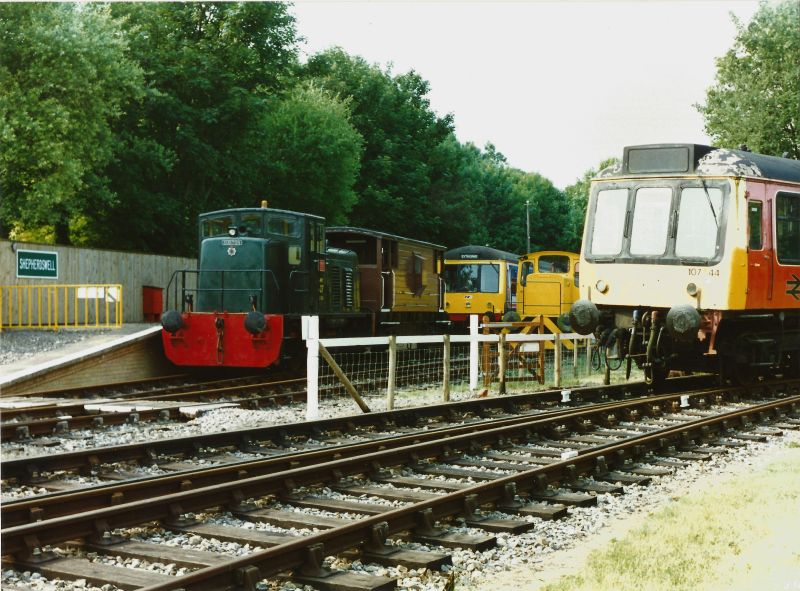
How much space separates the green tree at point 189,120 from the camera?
32.0 meters

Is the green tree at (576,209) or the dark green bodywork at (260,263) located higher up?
the green tree at (576,209)

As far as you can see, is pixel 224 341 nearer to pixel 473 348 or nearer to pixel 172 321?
pixel 172 321

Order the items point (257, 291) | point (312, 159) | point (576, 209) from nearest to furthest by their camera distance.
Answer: point (257, 291) → point (312, 159) → point (576, 209)

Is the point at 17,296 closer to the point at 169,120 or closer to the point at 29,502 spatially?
the point at 169,120

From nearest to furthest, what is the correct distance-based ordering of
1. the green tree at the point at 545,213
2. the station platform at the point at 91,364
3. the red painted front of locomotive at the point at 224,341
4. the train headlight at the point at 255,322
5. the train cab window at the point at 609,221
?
the train cab window at the point at 609,221, the station platform at the point at 91,364, the train headlight at the point at 255,322, the red painted front of locomotive at the point at 224,341, the green tree at the point at 545,213

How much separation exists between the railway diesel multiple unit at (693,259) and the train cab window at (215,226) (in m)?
6.71

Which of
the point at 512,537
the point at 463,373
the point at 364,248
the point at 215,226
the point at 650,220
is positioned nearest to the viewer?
the point at 512,537

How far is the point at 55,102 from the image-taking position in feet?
83.9

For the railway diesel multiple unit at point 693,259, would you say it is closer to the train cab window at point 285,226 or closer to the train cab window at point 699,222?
the train cab window at point 699,222

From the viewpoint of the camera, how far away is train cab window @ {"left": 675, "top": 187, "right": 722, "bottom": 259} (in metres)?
13.2

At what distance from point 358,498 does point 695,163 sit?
8541mm

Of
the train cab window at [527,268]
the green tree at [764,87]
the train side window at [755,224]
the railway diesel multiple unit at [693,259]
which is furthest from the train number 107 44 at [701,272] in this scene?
the green tree at [764,87]

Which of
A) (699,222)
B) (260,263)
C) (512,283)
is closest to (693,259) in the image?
(699,222)

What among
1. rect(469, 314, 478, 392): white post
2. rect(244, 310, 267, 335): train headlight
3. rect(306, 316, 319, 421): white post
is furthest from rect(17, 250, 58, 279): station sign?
rect(306, 316, 319, 421): white post
